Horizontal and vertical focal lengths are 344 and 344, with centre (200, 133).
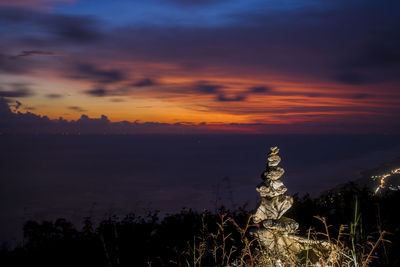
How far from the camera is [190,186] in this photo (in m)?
38.2

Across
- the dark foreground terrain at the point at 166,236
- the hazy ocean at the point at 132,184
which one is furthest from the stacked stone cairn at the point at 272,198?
the hazy ocean at the point at 132,184

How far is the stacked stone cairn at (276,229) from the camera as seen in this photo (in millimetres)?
4477

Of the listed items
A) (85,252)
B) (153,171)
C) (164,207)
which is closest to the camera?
(85,252)

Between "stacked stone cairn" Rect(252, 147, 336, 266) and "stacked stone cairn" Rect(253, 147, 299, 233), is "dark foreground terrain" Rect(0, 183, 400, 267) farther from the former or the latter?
"stacked stone cairn" Rect(253, 147, 299, 233)

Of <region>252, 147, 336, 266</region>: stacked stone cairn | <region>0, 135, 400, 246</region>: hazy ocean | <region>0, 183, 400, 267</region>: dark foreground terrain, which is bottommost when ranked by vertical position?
<region>0, 135, 400, 246</region>: hazy ocean

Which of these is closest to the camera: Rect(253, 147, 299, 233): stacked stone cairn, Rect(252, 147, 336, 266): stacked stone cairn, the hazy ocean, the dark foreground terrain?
Rect(252, 147, 336, 266): stacked stone cairn

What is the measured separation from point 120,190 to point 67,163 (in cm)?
2973

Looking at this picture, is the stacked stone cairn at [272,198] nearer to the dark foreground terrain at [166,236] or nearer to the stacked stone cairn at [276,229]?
the stacked stone cairn at [276,229]

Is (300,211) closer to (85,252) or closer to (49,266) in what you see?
(85,252)

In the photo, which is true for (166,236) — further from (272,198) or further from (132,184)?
(132,184)

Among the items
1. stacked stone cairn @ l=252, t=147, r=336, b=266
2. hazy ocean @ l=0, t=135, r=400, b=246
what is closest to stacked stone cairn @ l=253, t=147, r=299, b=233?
stacked stone cairn @ l=252, t=147, r=336, b=266

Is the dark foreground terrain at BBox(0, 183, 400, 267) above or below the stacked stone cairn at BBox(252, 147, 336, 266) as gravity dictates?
below

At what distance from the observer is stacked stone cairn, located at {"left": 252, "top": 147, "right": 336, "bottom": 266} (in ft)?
14.7

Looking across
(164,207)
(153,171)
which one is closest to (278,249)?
(164,207)
